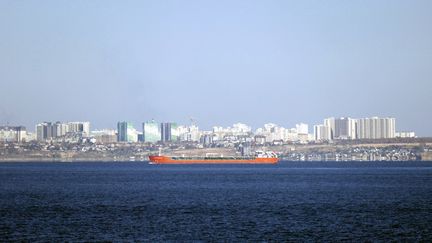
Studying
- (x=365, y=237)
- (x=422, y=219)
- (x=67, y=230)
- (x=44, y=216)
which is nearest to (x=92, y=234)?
(x=67, y=230)

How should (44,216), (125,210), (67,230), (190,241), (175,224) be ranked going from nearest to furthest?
(190,241), (67,230), (175,224), (44,216), (125,210)

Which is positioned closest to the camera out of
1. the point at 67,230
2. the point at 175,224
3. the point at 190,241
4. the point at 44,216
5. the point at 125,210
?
the point at 190,241

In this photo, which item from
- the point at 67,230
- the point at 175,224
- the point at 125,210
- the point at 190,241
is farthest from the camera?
the point at 125,210

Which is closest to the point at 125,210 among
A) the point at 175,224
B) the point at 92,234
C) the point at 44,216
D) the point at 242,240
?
the point at 44,216

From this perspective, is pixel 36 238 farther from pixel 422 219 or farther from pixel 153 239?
pixel 422 219

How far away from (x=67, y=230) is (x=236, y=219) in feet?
37.8

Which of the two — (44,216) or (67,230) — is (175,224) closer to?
(67,230)

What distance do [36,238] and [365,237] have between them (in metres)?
17.8

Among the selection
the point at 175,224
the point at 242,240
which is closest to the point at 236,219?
the point at 175,224

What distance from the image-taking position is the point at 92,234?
45.4 metres

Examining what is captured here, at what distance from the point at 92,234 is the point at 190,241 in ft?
20.0

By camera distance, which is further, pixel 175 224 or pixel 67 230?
pixel 175 224

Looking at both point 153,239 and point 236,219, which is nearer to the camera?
point 153,239

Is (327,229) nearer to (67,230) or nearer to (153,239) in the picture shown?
(153,239)
